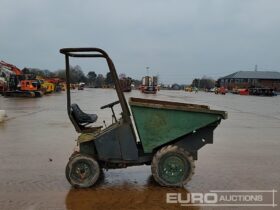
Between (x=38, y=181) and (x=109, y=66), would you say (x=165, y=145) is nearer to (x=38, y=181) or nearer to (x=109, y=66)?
(x=109, y=66)

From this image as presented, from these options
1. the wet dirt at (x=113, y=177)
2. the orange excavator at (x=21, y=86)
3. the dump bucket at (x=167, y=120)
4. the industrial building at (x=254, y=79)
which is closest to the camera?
the wet dirt at (x=113, y=177)

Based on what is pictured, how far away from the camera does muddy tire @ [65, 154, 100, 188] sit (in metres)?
6.78

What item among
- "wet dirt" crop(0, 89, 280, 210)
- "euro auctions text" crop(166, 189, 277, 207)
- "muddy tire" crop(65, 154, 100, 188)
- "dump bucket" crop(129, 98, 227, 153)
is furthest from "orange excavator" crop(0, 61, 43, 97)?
"euro auctions text" crop(166, 189, 277, 207)

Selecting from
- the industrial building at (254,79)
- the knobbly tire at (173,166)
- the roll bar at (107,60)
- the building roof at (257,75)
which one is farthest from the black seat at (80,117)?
the building roof at (257,75)

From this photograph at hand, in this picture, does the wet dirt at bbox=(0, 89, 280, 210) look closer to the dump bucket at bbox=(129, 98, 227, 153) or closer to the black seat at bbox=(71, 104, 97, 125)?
the dump bucket at bbox=(129, 98, 227, 153)

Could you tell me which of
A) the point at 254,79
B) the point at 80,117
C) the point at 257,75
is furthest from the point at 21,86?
the point at 257,75

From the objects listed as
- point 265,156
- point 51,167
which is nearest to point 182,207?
point 51,167

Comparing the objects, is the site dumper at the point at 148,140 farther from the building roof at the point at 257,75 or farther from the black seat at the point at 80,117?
the building roof at the point at 257,75

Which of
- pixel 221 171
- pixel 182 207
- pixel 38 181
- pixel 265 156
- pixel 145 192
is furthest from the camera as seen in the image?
pixel 265 156

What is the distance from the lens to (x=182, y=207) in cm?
589

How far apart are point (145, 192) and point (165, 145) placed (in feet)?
2.71

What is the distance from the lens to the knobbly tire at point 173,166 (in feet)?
22.2

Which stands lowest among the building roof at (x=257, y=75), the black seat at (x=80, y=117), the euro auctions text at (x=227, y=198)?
the euro auctions text at (x=227, y=198)

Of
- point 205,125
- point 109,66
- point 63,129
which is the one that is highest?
point 109,66
